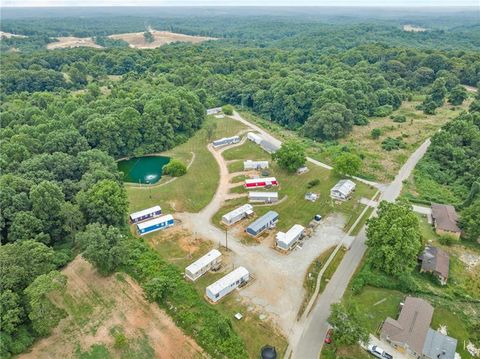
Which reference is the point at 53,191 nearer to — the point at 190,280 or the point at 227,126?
the point at 190,280

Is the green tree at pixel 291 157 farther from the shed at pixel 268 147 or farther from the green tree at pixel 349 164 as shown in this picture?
the shed at pixel 268 147

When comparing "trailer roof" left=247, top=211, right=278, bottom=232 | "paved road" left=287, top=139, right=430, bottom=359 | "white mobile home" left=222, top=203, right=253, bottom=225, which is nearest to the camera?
"paved road" left=287, top=139, right=430, bottom=359

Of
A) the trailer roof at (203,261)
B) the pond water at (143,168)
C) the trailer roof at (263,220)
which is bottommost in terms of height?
the pond water at (143,168)

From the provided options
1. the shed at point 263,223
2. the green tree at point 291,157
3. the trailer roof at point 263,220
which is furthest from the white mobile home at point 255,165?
the shed at point 263,223

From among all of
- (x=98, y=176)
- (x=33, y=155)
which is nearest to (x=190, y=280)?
(x=98, y=176)

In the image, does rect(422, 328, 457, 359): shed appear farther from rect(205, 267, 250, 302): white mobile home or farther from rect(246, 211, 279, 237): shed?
rect(246, 211, 279, 237): shed

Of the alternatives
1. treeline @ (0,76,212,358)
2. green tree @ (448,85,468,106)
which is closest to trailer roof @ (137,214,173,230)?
treeline @ (0,76,212,358)
